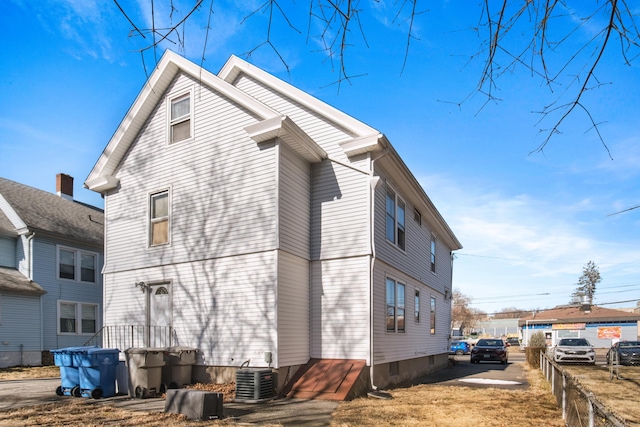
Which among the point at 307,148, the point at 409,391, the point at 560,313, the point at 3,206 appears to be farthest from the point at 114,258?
the point at 560,313

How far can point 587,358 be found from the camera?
2552 centimetres

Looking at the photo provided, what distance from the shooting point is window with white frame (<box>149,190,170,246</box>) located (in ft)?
46.5

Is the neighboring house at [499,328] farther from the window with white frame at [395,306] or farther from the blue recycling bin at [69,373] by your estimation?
the blue recycling bin at [69,373]

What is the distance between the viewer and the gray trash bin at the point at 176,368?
466 inches

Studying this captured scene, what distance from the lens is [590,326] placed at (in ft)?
168

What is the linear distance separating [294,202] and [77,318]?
51.7 ft

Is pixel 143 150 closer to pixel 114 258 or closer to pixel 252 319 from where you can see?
pixel 114 258

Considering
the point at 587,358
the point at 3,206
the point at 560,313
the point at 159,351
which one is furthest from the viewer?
the point at 560,313

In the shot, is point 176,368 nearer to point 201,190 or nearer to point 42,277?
point 201,190

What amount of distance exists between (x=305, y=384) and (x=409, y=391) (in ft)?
9.75

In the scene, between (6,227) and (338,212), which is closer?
(338,212)

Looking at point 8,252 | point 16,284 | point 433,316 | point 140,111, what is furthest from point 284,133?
point 8,252

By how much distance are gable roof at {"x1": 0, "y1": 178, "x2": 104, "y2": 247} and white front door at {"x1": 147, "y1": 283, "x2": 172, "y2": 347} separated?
1083 centimetres

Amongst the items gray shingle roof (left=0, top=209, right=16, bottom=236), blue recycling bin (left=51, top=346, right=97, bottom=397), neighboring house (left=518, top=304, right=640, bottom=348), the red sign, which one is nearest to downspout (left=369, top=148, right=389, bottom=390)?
blue recycling bin (left=51, top=346, right=97, bottom=397)
